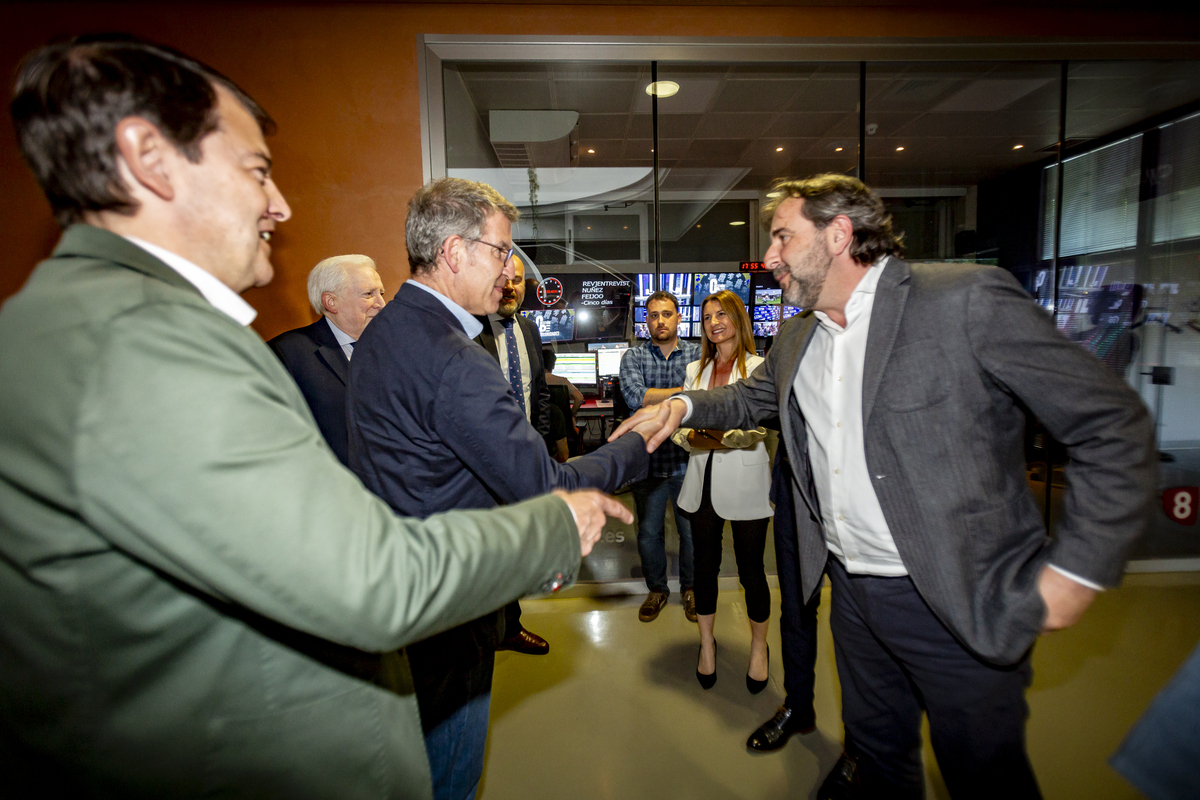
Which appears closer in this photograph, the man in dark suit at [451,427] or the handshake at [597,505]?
the handshake at [597,505]

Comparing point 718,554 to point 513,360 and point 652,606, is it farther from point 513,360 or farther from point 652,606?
point 513,360

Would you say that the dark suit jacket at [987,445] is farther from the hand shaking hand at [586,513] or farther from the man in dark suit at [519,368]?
the man in dark suit at [519,368]

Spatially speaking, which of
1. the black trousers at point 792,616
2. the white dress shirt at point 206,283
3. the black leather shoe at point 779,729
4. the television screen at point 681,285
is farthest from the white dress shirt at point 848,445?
the television screen at point 681,285

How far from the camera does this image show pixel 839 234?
5.30ft

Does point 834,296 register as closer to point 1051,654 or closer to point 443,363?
point 443,363

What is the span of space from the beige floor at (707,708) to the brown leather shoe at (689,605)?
0.16 ft

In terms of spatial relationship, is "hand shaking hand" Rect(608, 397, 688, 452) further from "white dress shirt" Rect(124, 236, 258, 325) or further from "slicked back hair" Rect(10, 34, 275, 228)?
"slicked back hair" Rect(10, 34, 275, 228)

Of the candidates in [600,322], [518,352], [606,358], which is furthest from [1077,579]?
[606,358]

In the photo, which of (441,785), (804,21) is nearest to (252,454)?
(441,785)

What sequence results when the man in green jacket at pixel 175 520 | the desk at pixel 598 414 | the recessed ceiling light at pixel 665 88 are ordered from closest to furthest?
the man in green jacket at pixel 175 520
the recessed ceiling light at pixel 665 88
the desk at pixel 598 414

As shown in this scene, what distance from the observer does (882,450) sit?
4.57 feet

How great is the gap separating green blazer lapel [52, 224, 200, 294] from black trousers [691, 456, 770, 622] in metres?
2.41

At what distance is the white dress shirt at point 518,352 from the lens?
293 cm

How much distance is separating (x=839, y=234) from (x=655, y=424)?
79 cm
